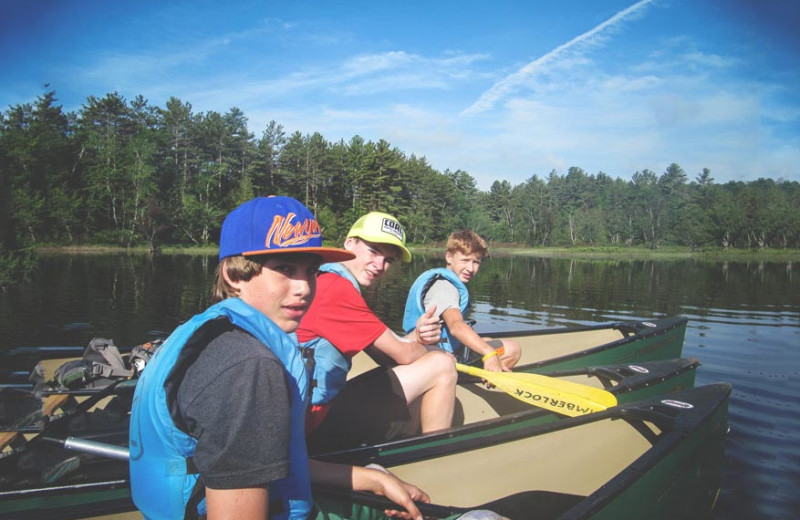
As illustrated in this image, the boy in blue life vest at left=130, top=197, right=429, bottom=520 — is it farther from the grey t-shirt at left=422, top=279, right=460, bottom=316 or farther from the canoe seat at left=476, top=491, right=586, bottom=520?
the grey t-shirt at left=422, top=279, right=460, bottom=316

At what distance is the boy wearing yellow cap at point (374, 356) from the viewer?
8.60 ft

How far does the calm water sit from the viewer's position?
15.5 ft

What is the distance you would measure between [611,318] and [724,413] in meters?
9.84

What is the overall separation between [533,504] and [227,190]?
56.7m

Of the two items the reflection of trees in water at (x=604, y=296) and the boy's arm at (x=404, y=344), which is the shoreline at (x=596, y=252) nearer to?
the reflection of trees in water at (x=604, y=296)

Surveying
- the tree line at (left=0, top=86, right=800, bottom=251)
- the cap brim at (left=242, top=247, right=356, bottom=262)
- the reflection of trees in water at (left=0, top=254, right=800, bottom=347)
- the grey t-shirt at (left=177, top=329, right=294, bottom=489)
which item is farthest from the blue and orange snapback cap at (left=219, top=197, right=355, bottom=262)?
the tree line at (left=0, top=86, right=800, bottom=251)

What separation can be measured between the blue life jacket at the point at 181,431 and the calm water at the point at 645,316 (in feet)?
13.0

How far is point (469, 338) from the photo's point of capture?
4039 millimetres

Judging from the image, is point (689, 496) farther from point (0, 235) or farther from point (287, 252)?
point (0, 235)

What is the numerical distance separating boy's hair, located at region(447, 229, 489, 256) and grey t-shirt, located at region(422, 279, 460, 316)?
0.40 metres

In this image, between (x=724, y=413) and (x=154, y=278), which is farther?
(x=154, y=278)

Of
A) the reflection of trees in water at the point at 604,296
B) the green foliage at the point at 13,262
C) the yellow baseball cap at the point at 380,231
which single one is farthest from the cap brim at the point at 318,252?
the green foliage at the point at 13,262

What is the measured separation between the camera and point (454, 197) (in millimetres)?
68875

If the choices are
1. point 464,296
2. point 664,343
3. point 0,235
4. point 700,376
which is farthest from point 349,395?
point 0,235
